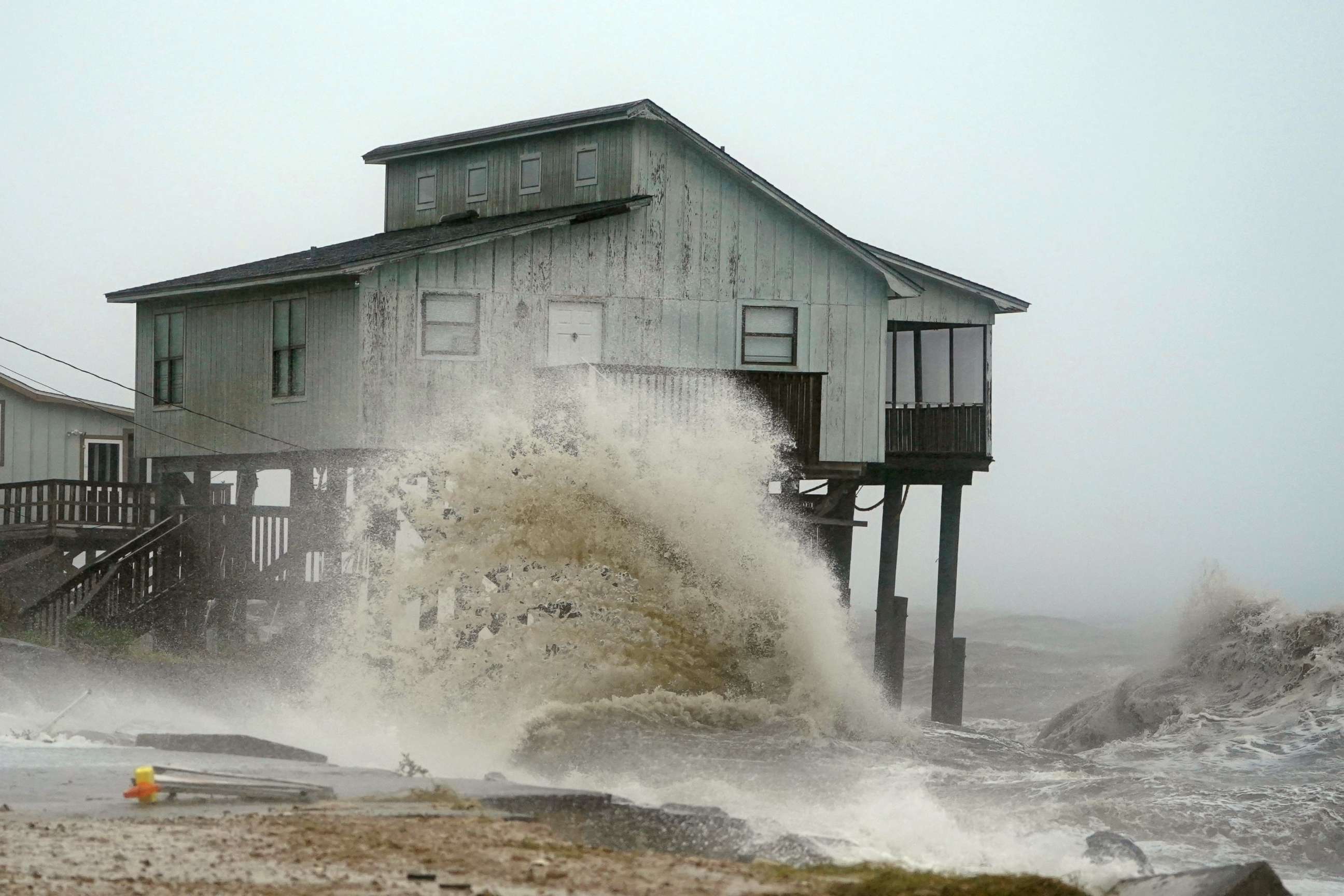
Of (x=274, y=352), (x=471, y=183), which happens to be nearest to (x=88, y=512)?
(x=274, y=352)

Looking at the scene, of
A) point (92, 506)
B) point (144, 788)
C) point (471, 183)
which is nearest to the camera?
point (144, 788)

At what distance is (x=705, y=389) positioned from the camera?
2284cm

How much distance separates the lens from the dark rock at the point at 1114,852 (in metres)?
9.79

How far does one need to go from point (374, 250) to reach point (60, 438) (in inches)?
563

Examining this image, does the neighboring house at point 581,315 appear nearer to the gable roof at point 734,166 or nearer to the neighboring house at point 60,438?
the gable roof at point 734,166

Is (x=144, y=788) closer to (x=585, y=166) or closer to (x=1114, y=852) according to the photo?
(x=1114, y=852)

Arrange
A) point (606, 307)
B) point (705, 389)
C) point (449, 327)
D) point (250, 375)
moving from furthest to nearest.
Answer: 1. point (250, 375)
2. point (606, 307)
3. point (449, 327)
4. point (705, 389)

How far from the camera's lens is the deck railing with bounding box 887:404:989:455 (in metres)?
27.7

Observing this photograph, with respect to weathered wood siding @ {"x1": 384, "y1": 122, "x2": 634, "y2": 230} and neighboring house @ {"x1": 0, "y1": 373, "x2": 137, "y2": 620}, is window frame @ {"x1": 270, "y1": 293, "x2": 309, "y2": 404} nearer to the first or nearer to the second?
weathered wood siding @ {"x1": 384, "y1": 122, "x2": 634, "y2": 230}

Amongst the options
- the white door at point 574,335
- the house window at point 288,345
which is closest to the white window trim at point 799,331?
the white door at point 574,335

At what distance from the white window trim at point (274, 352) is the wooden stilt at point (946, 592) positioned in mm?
11830

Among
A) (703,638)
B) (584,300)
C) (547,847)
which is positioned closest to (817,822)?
(547,847)

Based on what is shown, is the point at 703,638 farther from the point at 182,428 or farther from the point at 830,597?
the point at 182,428

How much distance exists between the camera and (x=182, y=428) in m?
27.5
